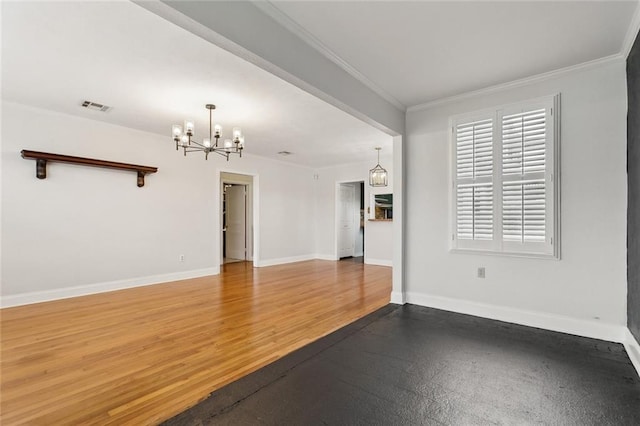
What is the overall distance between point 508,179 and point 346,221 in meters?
5.54

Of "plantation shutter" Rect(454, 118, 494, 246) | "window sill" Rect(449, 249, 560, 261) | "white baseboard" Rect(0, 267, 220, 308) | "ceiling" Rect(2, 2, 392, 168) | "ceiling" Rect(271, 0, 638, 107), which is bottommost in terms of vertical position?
"white baseboard" Rect(0, 267, 220, 308)

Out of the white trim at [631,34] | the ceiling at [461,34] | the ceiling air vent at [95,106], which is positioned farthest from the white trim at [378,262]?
the ceiling air vent at [95,106]

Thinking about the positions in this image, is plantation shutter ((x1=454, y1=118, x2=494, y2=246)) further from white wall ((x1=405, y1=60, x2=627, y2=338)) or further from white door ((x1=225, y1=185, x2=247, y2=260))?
white door ((x1=225, y1=185, x2=247, y2=260))

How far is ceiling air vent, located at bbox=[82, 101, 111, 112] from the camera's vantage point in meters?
3.94

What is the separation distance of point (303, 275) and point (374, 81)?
4.01 metres

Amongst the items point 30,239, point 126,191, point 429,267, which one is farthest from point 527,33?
point 30,239

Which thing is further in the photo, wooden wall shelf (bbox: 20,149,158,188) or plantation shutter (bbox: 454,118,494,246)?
wooden wall shelf (bbox: 20,149,158,188)

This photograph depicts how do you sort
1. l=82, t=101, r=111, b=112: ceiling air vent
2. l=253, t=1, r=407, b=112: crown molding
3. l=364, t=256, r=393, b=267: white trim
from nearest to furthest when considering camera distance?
l=253, t=1, r=407, b=112: crown molding < l=82, t=101, r=111, b=112: ceiling air vent < l=364, t=256, r=393, b=267: white trim

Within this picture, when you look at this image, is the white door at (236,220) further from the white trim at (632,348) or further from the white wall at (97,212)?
the white trim at (632,348)

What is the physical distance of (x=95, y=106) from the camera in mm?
4051

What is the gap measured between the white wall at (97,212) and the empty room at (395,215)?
0.11ft

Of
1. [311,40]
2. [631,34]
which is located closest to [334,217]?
A: [311,40]

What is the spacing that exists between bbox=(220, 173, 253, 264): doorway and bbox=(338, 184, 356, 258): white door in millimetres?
2441

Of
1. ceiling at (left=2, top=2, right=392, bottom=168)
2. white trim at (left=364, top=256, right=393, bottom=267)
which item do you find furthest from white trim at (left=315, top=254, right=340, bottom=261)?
ceiling at (left=2, top=2, right=392, bottom=168)
